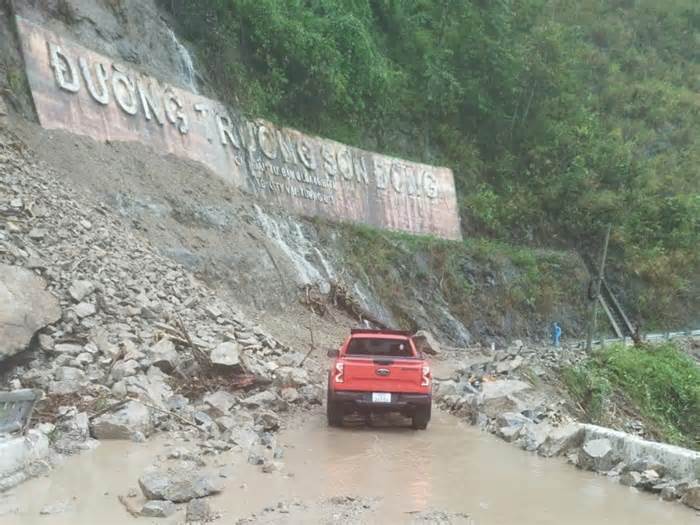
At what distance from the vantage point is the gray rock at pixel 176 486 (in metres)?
6.30

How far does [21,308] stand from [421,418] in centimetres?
620

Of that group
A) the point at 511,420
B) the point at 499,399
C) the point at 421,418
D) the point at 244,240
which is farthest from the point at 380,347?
the point at 244,240

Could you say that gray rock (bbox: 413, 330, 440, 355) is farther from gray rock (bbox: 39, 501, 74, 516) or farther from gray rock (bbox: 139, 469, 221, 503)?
gray rock (bbox: 39, 501, 74, 516)

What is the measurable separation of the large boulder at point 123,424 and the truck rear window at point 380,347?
3.68 m

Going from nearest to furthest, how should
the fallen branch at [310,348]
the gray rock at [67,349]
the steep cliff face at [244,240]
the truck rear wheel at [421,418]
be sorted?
the gray rock at [67,349] → the truck rear wheel at [421,418] → the fallen branch at [310,348] → the steep cliff face at [244,240]

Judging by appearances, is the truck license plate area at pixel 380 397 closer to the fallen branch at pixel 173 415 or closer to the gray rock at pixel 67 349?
the fallen branch at pixel 173 415

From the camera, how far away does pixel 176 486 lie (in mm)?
6438

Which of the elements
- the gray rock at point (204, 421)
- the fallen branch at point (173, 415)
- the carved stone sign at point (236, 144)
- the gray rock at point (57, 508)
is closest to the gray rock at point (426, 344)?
the carved stone sign at point (236, 144)

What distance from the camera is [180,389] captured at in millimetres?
10234

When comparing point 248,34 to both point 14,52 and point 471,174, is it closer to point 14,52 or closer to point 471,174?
point 14,52

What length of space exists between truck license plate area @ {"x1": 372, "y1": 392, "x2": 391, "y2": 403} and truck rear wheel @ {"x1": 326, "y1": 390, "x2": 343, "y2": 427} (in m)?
0.56

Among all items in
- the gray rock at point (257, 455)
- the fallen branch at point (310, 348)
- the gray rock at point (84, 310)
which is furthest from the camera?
the fallen branch at point (310, 348)

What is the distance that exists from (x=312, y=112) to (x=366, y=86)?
373 cm

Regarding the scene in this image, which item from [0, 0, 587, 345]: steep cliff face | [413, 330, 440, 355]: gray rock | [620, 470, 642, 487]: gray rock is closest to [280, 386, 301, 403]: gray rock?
[620, 470, 642, 487]: gray rock
